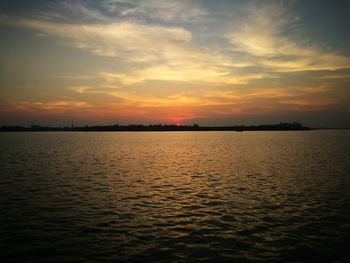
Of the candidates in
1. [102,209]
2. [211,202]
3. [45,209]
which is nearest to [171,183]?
[211,202]

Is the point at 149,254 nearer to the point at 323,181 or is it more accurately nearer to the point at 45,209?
the point at 45,209

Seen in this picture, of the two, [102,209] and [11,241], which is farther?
[102,209]

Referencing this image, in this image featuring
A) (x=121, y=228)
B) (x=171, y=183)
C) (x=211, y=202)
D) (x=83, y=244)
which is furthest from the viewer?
(x=171, y=183)

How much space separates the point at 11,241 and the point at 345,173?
40414mm

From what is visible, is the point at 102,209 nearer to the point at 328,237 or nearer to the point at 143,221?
the point at 143,221

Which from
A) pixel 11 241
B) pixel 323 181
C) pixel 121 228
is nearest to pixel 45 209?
pixel 11 241

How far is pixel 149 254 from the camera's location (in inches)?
535

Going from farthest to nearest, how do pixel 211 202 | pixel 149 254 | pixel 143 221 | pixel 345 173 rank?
1. pixel 345 173
2. pixel 211 202
3. pixel 143 221
4. pixel 149 254

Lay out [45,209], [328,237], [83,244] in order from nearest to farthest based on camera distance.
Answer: [83,244]
[328,237]
[45,209]

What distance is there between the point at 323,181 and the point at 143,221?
80.8 ft

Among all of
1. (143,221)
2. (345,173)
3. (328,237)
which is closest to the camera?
(328,237)

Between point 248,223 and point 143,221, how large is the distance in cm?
714

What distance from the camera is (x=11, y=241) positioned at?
14984 millimetres

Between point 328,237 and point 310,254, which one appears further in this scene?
point 328,237
